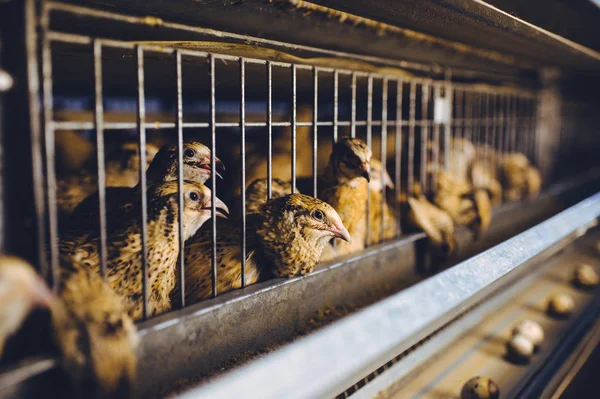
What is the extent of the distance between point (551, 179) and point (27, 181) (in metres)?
A: 5.68

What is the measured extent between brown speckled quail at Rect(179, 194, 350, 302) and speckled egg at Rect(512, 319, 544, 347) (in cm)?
128

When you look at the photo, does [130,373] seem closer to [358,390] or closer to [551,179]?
[358,390]

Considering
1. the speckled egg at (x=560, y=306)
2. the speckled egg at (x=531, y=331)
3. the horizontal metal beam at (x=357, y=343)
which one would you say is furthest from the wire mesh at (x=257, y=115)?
the speckled egg at (x=560, y=306)

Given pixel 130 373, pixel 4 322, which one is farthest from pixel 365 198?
pixel 4 322

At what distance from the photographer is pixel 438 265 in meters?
2.76

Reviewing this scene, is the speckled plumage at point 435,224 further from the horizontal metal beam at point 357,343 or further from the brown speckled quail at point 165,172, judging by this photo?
the horizontal metal beam at point 357,343

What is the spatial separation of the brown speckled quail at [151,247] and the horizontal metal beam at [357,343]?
786 millimetres

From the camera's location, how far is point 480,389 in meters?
1.93

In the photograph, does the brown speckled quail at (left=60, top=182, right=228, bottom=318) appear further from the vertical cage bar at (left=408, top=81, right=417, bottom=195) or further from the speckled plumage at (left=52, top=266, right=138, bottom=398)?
the vertical cage bar at (left=408, top=81, right=417, bottom=195)

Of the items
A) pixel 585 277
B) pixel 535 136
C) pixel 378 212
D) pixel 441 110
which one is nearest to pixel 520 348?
pixel 378 212

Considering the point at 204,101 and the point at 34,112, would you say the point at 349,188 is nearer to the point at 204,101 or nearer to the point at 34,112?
the point at 34,112

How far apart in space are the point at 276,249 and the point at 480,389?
99 centimetres

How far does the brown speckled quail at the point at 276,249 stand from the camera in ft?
5.76

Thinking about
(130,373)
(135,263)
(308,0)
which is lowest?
(130,373)
